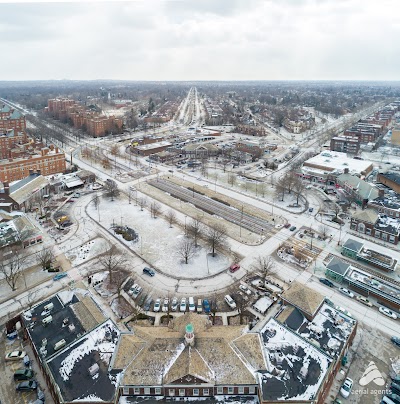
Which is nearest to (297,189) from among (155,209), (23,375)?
(155,209)

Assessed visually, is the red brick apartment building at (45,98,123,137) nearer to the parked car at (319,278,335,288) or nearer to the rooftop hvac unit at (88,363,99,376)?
the parked car at (319,278,335,288)

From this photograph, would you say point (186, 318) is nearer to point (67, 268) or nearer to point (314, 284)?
point (314, 284)

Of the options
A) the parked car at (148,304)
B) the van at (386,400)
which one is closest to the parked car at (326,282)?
the van at (386,400)

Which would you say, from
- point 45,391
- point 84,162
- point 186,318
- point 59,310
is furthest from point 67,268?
point 84,162

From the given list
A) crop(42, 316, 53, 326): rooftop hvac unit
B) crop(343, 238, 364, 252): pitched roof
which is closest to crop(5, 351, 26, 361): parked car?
crop(42, 316, 53, 326): rooftop hvac unit

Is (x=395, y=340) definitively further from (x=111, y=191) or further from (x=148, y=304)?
(x=111, y=191)

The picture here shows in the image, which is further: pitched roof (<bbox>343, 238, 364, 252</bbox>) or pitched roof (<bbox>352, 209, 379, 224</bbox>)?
pitched roof (<bbox>352, 209, 379, 224</bbox>)

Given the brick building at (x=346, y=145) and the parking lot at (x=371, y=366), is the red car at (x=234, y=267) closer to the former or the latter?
the parking lot at (x=371, y=366)
